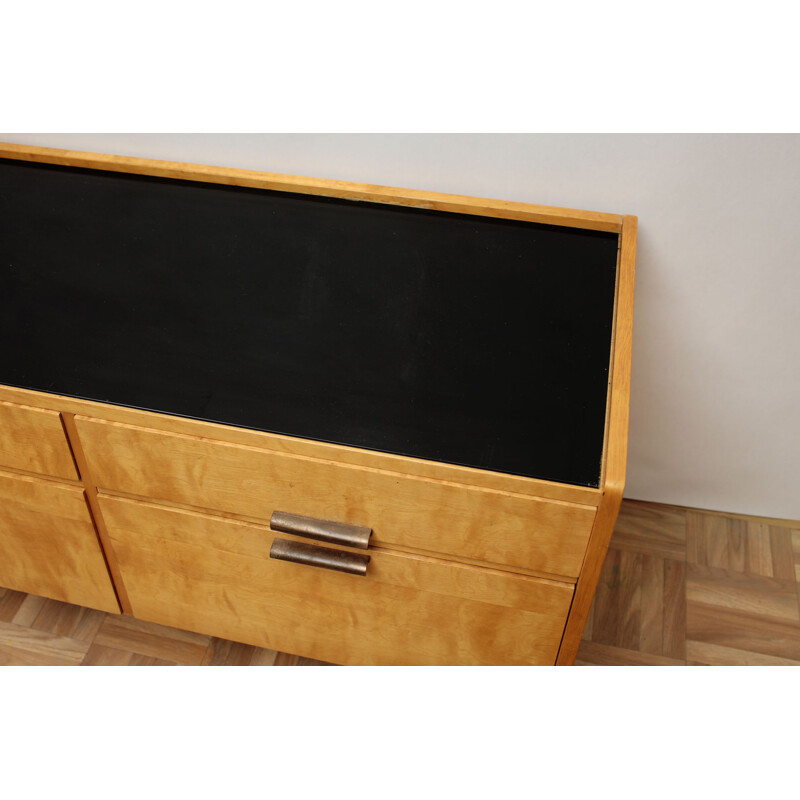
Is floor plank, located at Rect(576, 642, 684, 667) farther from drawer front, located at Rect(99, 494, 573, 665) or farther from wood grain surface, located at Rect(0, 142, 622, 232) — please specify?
wood grain surface, located at Rect(0, 142, 622, 232)

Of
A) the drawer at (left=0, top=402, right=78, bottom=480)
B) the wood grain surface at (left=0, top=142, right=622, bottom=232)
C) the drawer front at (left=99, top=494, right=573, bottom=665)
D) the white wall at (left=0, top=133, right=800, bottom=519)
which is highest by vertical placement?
the white wall at (left=0, top=133, right=800, bottom=519)

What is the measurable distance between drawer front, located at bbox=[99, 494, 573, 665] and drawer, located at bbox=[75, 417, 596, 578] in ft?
0.12

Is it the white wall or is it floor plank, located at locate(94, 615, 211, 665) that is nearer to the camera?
the white wall

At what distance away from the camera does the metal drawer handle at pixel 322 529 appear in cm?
93

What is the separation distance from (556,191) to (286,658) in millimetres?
850

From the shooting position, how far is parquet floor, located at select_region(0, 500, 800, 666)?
1.28 m

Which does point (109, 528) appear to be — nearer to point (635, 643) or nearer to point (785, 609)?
point (635, 643)

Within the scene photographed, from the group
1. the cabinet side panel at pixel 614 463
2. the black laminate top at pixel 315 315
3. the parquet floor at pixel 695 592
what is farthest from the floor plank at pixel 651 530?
the black laminate top at pixel 315 315

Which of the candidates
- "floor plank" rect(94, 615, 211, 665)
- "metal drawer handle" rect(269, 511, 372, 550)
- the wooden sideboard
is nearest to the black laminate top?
the wooden sideboard

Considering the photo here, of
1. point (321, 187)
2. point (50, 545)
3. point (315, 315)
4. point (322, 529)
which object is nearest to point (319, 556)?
point (322, 529)

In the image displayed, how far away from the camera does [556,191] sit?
1.15m

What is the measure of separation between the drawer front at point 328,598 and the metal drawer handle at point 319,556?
0.02 meters

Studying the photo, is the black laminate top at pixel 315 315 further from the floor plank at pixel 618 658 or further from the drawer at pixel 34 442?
the floor plank at pixel 618 658
